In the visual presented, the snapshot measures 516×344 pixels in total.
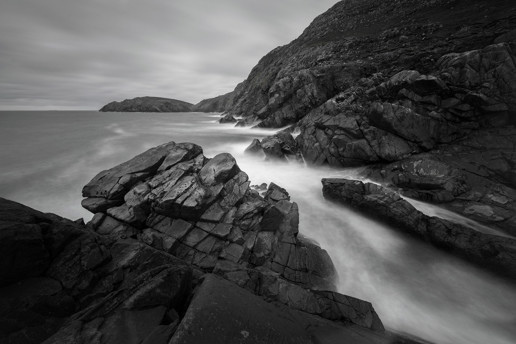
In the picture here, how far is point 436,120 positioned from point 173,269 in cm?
2255

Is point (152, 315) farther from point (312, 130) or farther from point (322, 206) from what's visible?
point (312, 130)

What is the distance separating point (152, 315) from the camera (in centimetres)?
567

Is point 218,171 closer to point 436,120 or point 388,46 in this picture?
point 436,120

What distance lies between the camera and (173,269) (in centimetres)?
651

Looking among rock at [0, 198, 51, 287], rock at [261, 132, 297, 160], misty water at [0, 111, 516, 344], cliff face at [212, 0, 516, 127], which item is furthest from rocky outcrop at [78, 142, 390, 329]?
cliff face at [212, 0, 516, 127]

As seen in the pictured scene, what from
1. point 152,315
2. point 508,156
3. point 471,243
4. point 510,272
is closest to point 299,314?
point 152,315

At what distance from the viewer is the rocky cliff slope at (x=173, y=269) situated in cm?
550

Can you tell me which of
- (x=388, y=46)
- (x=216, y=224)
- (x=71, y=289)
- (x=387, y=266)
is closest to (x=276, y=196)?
(x=216, y=224)

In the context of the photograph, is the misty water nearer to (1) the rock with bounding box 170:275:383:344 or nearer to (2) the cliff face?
(1) the rock with bounding box 170:275:383:344

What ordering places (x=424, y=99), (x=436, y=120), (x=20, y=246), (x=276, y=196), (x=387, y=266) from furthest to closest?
(x=424, y=99), (x=436, y=120), (x=276, y=196), (x=387, y=266), (x=20, y=246)

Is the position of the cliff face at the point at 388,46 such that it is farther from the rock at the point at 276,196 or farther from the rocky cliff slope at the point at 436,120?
the rock at the point at 276,196

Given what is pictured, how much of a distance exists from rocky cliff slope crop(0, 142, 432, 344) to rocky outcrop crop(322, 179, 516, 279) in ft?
18.0

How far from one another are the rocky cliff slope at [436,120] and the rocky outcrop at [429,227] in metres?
2.15

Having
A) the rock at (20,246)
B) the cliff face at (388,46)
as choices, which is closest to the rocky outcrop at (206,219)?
the rock at (20,246)
